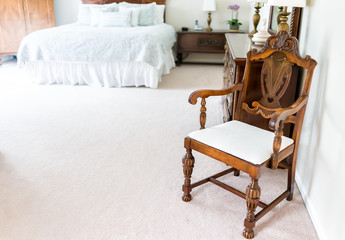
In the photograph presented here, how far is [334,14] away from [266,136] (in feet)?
2.39

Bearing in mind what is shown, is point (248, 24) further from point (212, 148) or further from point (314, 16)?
point (212, 148)

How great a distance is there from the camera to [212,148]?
1.71 metres

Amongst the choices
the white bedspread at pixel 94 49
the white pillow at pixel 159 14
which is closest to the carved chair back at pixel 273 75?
the white bedspread at pixel 94 49

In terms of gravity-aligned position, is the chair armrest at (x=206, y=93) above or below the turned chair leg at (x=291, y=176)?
above

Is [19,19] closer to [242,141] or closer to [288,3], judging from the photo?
[288,3]

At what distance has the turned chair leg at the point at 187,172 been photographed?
188 cm

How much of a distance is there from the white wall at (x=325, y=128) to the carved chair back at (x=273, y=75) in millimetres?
119

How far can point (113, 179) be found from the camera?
7.27ft

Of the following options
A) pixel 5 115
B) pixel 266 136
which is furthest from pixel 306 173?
pixel 5 115

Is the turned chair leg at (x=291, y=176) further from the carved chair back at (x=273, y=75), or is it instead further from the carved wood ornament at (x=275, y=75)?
the carved wood ornament at (x=275, y=75)

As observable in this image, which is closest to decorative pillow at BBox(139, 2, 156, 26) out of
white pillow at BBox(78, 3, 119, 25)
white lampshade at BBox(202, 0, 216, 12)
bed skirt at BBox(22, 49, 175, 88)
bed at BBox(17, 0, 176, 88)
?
white pillow at BBox(78, 3, 119, 25)

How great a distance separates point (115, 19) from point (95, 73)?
3.88 ft

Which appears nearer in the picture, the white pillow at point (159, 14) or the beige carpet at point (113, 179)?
the beige carpet at point (113, 179)

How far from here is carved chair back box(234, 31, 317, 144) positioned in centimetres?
178
